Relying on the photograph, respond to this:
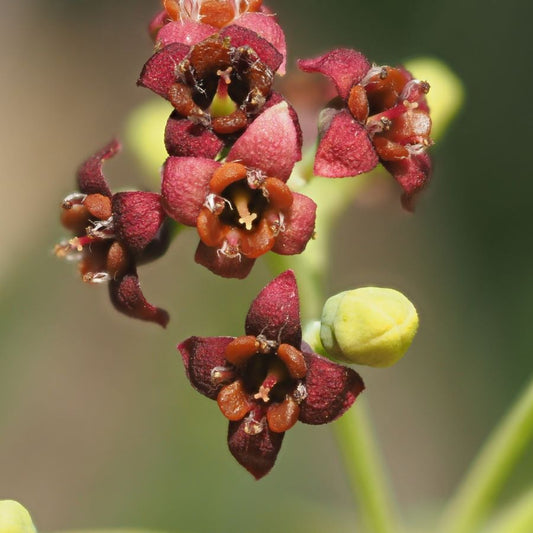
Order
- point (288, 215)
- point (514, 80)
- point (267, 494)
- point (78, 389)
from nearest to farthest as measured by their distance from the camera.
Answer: point (288, 215)
point (267, 494)
point (514, 80)
point (78, 389)

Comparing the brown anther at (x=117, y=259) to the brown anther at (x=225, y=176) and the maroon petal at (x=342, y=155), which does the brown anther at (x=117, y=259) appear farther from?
the maroon petal at (x=342, y=155)

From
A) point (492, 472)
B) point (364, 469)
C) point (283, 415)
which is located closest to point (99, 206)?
point (283, 415)

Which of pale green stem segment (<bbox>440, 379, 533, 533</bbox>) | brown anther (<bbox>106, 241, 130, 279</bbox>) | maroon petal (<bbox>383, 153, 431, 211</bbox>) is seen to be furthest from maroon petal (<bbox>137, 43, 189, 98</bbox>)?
pale green stem segment (<bbox>440, 379, 533, 533</bbox>)

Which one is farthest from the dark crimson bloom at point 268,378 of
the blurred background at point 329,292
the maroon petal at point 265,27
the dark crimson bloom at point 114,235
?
the blurred background at point 329,292

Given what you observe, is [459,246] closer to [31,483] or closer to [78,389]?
[78,389]

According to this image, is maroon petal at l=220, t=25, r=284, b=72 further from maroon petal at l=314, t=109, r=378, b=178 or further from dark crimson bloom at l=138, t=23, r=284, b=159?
A: maroon petal at l=314, t=109, r=378, b=178

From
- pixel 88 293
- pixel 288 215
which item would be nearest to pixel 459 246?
pixel 88 293
